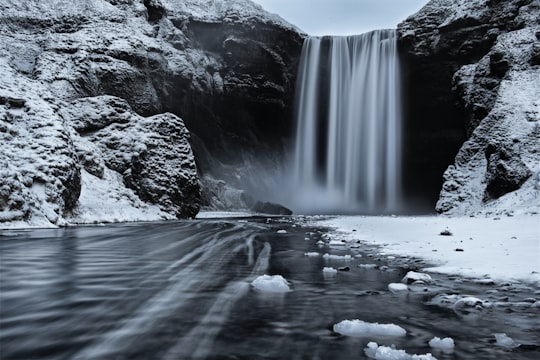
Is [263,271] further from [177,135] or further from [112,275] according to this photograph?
[177,135]

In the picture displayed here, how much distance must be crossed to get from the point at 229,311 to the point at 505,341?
250 cm

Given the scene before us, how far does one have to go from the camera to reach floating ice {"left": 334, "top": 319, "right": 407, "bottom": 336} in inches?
134

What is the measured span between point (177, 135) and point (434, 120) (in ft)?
104

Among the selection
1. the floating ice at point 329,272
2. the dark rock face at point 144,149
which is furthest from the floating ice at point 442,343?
the dark rock face at point 144,149

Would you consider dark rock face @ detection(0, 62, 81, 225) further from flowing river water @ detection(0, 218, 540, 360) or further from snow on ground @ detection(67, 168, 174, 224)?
flowing river water @ detection(0, 218, 540, 360)

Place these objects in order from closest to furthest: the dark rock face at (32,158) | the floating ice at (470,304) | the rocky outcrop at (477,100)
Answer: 1. the floating ice at (470,304)
2. the dark rock face at (32,158)
3. the rocky outcrop at (477,100)

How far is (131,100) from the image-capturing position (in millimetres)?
39531

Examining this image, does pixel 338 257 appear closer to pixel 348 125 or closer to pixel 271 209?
pixel 271 209

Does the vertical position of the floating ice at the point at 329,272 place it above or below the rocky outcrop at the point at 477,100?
below

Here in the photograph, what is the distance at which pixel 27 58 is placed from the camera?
37656mm

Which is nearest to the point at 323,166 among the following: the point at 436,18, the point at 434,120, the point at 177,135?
the point at 434,120

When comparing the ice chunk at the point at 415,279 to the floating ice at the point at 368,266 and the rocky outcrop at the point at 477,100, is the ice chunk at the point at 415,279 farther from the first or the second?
the rocky outcrop at the point at 477,100

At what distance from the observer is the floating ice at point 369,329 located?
3.41 meters

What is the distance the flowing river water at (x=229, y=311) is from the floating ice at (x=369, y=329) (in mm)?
85
